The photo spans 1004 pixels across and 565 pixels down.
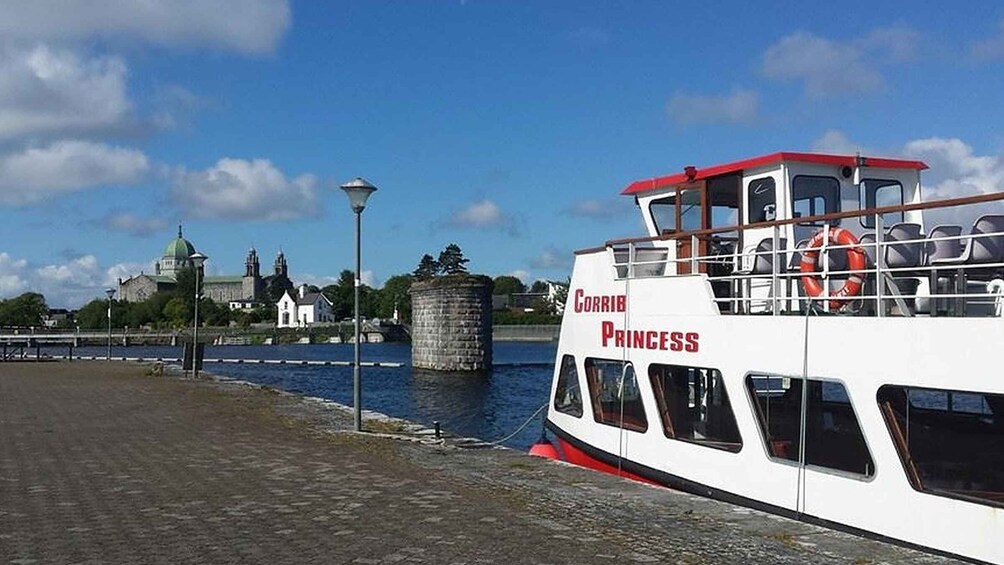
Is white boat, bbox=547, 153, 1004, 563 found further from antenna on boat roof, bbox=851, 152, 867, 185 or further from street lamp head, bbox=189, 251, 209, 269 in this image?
street lamp head, bbox=189, 251, 209, 269

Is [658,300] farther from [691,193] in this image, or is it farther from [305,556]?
[305,556]

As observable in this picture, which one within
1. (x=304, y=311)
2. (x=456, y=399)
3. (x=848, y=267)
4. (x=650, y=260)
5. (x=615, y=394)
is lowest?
(x=456, y=399)

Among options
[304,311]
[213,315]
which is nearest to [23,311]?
[213,315]

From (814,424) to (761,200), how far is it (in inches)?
141

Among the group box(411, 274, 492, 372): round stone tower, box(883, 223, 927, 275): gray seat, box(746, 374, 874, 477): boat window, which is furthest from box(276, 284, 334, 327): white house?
box(883, 223, 927, 275): gray seat

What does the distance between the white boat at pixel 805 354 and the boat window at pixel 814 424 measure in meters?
0.02

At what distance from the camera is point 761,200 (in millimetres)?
12891

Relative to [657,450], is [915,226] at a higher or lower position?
higher

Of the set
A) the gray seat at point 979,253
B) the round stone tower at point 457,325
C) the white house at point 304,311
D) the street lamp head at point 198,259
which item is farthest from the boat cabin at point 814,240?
the white house at point 304,311

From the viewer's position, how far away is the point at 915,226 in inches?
411

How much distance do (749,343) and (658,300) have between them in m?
1.86

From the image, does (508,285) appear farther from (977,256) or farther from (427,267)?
(977,256)

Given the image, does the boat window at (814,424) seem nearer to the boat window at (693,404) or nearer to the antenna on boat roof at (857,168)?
the boat window at (693,404)

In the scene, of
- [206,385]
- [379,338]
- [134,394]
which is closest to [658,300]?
[134,394]
